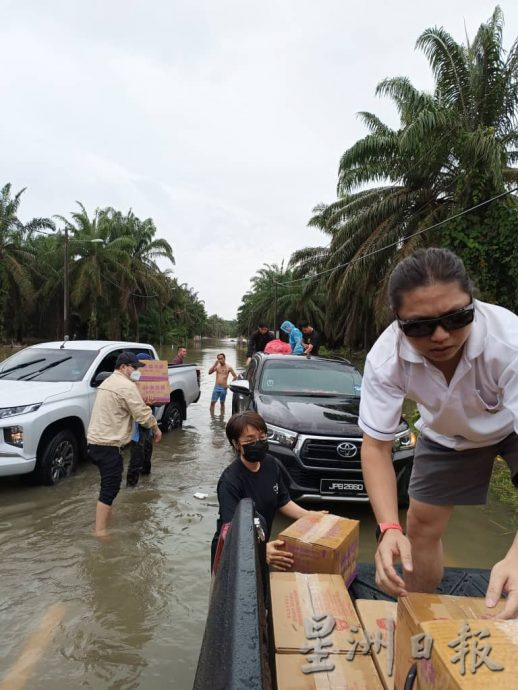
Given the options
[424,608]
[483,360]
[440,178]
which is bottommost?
[424,608]

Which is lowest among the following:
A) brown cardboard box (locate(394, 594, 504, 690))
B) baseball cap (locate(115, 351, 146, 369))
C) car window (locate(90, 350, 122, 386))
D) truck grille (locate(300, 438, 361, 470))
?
truck grille (locate(300, 438, 361, 470))

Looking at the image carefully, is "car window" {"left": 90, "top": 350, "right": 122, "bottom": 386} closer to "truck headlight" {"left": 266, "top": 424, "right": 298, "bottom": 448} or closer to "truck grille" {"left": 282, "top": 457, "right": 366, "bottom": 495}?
"truck headlight" {"left": 266, "top": 424, "right": 298, "bottom": 448}

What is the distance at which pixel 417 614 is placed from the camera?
4.40ft

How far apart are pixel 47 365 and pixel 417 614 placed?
20.9 ft

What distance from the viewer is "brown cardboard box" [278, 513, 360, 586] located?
2.52 meters

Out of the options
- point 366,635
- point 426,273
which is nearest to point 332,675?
point 366,635

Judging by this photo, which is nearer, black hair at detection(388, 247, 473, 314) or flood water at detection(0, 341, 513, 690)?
black hair at detection(388, 247, 473, 314)

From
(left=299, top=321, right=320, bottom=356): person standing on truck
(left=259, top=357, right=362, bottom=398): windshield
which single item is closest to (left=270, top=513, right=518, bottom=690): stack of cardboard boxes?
(left=259, top=357, right=362, bottom=398): windshield

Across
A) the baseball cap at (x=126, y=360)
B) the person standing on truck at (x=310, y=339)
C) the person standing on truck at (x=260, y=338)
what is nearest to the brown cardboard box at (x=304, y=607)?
the baseball cap at (x=126, y=360)

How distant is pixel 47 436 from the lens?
18.7ft

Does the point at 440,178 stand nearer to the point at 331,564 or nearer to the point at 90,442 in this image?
the point at 90,442

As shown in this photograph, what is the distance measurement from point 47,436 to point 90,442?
1241mm

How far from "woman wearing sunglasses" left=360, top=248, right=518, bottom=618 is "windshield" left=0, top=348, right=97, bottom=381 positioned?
5181 millimetres

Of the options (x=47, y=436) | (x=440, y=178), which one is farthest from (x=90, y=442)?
(x=440, y=178)
